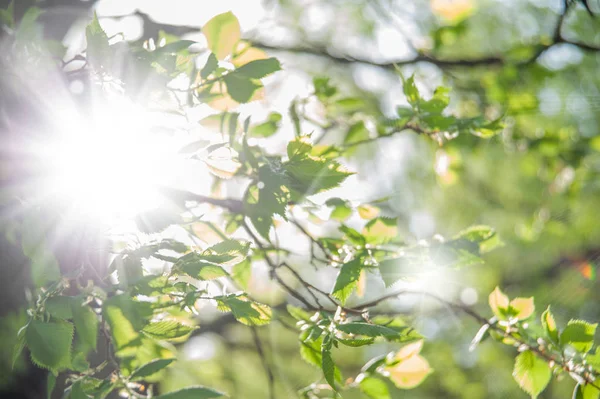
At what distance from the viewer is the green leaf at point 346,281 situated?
0.96m

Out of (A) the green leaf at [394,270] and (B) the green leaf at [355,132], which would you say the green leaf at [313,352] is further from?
(B) the green leaf at [355,132]

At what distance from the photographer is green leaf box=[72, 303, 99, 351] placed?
74 centimetres

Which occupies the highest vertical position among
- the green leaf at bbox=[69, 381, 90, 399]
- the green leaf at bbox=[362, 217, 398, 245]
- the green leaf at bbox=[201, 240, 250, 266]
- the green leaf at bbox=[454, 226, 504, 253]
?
the green leaf at bbox=[201, 240, 250, 266]

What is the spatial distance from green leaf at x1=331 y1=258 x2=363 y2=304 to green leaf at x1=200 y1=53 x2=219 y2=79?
1.60ft

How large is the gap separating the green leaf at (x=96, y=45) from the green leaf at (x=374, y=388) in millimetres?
938

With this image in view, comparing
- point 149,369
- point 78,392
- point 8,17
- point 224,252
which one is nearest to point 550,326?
point 224,252

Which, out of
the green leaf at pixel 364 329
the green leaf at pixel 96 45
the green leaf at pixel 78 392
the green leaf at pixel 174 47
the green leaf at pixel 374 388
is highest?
the green leaf at pixel 96 45

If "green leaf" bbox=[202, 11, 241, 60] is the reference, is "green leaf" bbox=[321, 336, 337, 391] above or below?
below

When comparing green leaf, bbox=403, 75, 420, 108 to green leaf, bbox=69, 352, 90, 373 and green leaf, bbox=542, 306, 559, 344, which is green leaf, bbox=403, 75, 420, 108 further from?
green leaf, bbox=69, 352, 90, 373

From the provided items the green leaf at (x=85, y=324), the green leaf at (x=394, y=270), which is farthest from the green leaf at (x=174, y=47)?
the green leaf at (x=394, y=270)

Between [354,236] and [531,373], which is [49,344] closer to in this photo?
[354,236]

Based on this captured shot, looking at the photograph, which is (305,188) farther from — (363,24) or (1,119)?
(363,24)

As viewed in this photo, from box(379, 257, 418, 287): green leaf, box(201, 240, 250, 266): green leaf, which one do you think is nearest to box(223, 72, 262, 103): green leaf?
box(201, 240, 250, 266): green leaf

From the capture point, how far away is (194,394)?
788 mm
